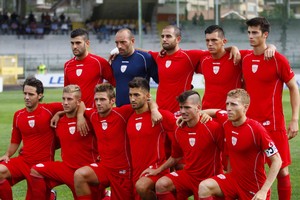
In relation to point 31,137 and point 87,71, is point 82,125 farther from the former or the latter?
point 87,71

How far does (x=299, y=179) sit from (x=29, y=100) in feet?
13.2

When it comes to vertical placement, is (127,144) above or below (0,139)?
above

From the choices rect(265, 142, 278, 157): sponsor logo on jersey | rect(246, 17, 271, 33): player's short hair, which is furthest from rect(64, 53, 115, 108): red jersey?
rect(265, 142, 278, 157): sponsor logo on jersey

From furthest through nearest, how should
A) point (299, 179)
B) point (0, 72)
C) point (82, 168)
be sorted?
1. point (0, 72)
2. point (299, 179)
3. point (82, 168)

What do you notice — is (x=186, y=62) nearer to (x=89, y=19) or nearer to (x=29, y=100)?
(x=29, y=100)

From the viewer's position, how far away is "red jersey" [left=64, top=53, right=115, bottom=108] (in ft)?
30.1

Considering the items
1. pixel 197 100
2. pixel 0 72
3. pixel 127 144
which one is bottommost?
pixel 0 72

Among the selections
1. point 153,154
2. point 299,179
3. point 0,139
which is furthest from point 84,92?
point 0,139

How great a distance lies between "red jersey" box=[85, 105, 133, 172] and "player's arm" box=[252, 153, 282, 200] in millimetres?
1805

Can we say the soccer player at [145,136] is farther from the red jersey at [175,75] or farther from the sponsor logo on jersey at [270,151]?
the sponsor logo on jersey at [270,151]

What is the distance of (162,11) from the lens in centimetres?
5494

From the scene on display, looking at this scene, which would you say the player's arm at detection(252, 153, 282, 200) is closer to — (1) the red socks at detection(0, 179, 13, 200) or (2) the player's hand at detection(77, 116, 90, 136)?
(2) the player's hand at detection(77, 116, 90, 136)

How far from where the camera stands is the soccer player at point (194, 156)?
25.5 ft

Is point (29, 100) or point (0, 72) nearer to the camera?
point (29, 100)
